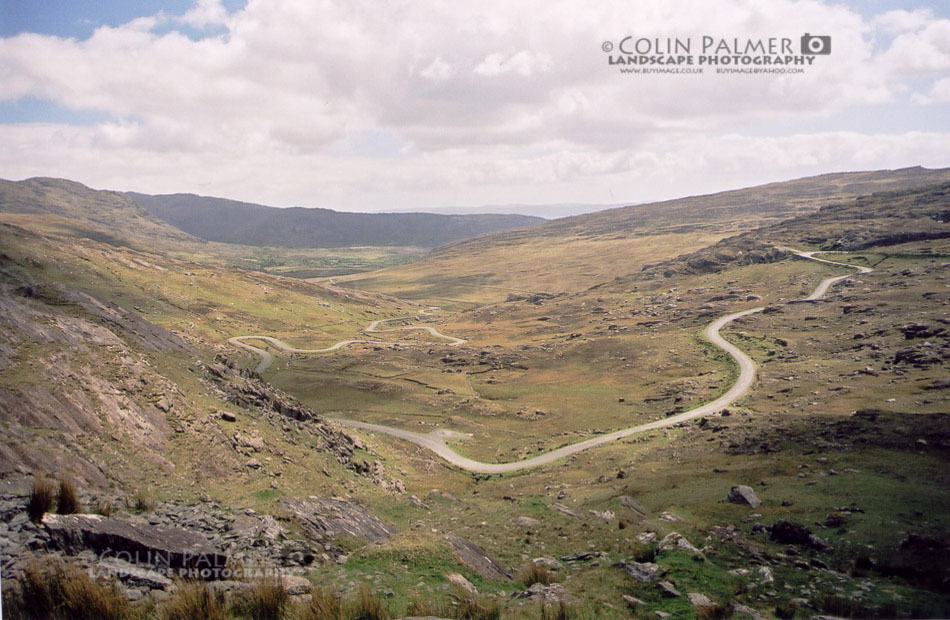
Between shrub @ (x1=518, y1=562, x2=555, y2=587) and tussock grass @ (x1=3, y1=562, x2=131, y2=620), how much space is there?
437 inches

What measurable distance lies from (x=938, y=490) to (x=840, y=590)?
15297 millimetres

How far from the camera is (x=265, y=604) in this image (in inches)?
377

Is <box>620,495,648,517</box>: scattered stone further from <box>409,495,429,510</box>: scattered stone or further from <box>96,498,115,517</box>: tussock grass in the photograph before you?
<box>96,498,115,517</box>: tussock grass

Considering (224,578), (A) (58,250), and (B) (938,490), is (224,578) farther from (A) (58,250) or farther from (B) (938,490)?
(A) (58,250)

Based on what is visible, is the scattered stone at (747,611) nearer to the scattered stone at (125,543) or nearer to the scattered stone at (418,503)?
the scattered stone at (125,543)

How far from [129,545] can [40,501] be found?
269cm

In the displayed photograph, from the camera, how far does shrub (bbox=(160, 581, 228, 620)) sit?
29.1 feet

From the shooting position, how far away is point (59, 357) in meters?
26.0

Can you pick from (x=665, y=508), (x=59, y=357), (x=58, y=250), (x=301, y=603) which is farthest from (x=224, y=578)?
(x=58, y=250)

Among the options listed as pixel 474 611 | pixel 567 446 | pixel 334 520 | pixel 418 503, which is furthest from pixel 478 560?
pixel 567 446

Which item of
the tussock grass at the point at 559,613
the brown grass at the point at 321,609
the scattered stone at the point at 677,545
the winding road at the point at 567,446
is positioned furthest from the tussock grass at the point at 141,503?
the winding road at the point at 567,446

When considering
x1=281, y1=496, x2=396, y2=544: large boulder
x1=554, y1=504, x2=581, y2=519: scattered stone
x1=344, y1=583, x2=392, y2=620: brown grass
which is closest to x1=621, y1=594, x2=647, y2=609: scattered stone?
x1=344, y1=583, x2=392, y2=620: brown grass

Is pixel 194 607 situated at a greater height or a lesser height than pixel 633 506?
greater

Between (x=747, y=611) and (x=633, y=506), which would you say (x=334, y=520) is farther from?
(x=633, y=506)
